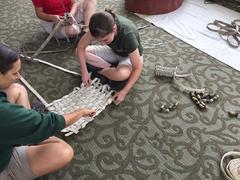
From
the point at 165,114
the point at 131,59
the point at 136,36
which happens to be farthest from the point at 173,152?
the point at 136,36

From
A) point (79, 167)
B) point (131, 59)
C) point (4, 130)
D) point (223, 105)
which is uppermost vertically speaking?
point (4, 130)

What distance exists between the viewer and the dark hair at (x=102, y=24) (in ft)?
4.38

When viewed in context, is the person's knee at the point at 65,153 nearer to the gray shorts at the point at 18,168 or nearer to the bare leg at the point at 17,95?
the gray shorts at the point at 18,168

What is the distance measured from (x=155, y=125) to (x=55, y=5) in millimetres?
1079

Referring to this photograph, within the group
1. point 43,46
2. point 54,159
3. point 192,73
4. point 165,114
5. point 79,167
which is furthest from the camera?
point 43,46

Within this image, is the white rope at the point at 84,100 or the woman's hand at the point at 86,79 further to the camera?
the woman's hand at the point at 86,79

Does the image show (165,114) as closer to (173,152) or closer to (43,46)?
(173,152)

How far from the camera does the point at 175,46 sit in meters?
2.04

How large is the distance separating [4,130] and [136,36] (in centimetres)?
93

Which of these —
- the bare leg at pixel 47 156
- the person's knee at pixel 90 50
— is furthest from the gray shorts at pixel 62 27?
the bare leg at pixel 47 156

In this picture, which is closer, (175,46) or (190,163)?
(190,163)

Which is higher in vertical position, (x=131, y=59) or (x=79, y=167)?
(x=131, y=59)

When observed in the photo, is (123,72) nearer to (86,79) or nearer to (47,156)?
(86,79)

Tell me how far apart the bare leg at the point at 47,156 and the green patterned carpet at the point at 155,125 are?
0.15 meters
